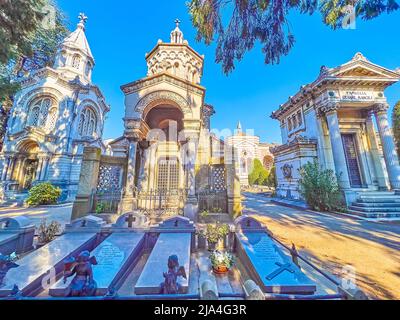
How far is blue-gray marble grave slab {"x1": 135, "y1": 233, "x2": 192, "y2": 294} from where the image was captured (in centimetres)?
282

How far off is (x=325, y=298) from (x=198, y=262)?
9.22 feet

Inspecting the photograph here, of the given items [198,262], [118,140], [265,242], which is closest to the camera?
[198,262]

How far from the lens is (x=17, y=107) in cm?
1747

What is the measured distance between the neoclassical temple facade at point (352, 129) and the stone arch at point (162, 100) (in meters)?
11.4

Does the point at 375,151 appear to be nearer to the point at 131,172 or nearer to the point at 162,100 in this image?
the point at 162,100

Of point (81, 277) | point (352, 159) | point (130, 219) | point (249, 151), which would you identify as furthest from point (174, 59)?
point (249, 151)

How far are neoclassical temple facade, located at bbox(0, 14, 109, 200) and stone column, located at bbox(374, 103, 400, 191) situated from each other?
1158 inches

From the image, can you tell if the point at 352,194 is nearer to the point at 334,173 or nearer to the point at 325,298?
the point at 334,173

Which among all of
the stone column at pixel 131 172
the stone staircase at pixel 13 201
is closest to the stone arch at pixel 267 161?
the stone column at pixel 131 172

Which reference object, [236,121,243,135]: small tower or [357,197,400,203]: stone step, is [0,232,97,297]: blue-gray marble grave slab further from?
[236,121,243,135]: small tower

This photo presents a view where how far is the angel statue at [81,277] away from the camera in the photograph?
257 centimetres

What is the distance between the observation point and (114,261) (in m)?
3.74

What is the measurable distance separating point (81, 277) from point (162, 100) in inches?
365
